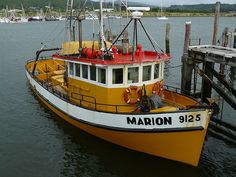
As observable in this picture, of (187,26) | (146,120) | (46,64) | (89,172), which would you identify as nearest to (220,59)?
(187,26)

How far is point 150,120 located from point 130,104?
182 cm

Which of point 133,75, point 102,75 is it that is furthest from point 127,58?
point 102,75

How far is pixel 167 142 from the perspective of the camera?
44.8ft

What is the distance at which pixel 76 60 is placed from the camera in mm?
16281

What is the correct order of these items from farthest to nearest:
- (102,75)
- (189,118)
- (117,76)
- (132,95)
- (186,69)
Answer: (186,69)
(102,75)
(132,95)
(117,76)
(189,118)

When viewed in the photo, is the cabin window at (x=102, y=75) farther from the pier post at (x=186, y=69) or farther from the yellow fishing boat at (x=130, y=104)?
the pier post at (x=186, y=69)

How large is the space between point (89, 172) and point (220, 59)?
29.7 feet

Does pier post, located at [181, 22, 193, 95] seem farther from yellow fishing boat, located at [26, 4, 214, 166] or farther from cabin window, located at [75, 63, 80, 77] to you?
cabin window, located at [75, 63, 80, 77]

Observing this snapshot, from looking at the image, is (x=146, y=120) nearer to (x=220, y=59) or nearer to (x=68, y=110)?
(x=68, y=110)

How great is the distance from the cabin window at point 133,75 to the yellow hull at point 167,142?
239cm

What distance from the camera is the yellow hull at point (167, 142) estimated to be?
1326 centimetres

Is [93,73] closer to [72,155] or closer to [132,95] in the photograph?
[132,95]

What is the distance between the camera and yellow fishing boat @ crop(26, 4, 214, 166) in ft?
43.7

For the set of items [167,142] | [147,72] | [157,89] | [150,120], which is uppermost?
[147,72]
